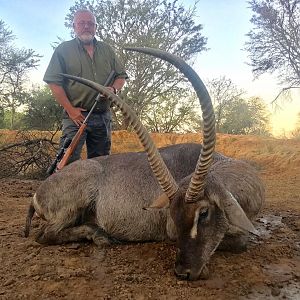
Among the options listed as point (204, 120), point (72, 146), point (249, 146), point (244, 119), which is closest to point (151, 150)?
point (204, 120)

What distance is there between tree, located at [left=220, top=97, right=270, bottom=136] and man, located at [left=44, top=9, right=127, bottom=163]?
47.4 feet

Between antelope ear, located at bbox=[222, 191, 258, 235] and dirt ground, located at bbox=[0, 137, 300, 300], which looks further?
antelope ear, located at bbox=[222, 191, 258, 235]

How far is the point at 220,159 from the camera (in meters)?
4.48

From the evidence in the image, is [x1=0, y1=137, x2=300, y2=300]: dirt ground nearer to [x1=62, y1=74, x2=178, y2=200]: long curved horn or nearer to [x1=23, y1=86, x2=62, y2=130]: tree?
[x1=62, y1=74, x2=178, y2=200]: long curved horn

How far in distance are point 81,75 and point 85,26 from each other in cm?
60

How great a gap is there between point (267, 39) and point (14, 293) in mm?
15434

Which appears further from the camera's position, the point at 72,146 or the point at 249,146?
the point at 249,146

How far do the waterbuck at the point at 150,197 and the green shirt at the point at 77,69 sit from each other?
1156 millimetres

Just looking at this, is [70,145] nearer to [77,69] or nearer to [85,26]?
[77,69]

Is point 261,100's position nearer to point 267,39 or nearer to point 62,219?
point 267,39

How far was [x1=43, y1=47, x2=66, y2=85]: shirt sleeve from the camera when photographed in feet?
17.9

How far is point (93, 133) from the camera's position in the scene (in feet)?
19.2

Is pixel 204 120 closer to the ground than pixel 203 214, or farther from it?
farther from it

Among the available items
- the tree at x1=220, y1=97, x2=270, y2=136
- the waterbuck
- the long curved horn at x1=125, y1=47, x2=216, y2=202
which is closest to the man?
the waterbuck
